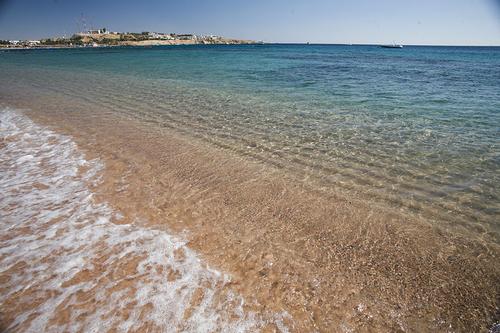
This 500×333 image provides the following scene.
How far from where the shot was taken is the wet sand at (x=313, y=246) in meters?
3.28

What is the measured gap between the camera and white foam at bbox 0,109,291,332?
3078 millimetres

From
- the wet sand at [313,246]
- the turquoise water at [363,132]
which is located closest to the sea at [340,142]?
the turquoise water at [363,132]

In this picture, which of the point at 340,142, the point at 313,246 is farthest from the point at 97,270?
the point at 340,142

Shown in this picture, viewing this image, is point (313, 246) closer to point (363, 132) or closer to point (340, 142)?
point (340, 142)

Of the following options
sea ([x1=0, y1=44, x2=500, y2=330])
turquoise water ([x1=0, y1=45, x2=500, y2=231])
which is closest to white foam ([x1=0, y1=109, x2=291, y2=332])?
sea ([x1=0, y1=44, x2=500, y2=330])

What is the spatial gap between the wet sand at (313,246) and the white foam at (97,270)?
244mm

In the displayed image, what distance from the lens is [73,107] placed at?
12766mm

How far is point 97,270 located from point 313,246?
307 cm

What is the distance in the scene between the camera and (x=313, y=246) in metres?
4.28

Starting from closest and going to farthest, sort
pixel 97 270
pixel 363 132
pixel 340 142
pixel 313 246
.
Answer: pixel 97 270, pixel 313 246, pixel 340 142, pixel 363 132

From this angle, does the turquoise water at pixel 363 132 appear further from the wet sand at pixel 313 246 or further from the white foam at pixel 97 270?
the white foam at pixel 97 270

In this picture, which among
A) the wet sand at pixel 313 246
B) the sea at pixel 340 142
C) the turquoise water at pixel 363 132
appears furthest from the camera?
the turquoise water at pixel 363 132

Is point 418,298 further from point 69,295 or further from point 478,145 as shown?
point 478,145

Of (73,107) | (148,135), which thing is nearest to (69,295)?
(148,135)
